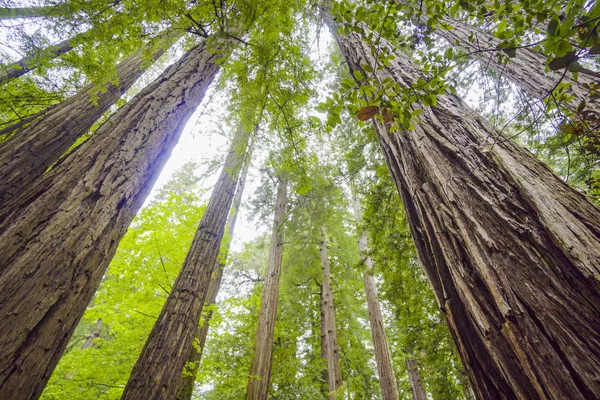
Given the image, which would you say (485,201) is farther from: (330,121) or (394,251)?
(394,251)

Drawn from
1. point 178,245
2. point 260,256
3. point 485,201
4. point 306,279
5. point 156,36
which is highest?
point 260,256

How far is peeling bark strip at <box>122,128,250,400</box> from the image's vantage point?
114 inches

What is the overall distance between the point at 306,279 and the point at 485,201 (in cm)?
916

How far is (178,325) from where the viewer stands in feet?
10.8

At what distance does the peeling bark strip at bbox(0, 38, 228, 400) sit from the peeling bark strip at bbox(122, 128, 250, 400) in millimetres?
1131

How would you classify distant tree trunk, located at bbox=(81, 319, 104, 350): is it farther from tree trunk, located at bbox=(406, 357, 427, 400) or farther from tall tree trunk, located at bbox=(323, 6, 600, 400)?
tall tree trunk, located at bbox=(323, 6, 600, 400)

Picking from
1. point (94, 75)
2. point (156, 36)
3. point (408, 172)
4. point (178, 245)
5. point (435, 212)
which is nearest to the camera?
point (435, 212)

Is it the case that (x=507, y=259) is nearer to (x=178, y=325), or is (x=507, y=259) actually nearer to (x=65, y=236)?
(x=65, y=236)

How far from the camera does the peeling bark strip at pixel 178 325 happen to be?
9.52ft

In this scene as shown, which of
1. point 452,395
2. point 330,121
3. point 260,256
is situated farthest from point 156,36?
point 260,256

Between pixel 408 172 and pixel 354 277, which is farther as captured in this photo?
pixel 354 277

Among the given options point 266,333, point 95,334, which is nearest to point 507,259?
point 266,333

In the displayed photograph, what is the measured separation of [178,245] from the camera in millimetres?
5285

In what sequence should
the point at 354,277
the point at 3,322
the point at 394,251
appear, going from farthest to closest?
the point at 354,277 < the point at 394,251 < the point at 3,322
